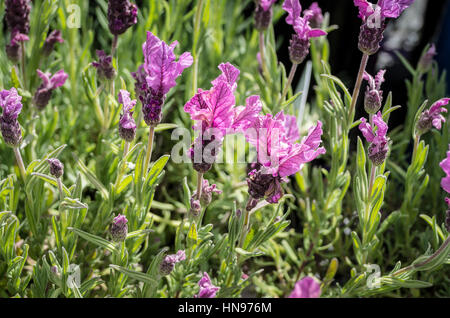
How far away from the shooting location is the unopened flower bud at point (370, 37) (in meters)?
0.95


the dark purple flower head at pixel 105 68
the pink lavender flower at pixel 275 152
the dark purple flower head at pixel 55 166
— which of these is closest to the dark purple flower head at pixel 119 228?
the dark purple flower head at pixel 55 166

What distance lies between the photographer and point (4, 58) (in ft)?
4.51

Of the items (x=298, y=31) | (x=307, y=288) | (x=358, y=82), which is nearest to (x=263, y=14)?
(x=298, y=31)

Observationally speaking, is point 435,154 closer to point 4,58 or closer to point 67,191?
point 67,191

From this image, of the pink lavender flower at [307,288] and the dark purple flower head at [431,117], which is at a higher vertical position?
the dark purple flower head at [431,117]

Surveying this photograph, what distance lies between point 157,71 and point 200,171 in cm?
19

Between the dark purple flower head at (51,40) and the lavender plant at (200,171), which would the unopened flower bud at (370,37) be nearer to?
the lavender plant at (200,171)

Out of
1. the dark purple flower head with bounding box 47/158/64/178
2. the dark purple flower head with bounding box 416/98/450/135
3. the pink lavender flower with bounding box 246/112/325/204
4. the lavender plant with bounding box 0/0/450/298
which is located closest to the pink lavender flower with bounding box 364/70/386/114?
the lavender plant with bounding box 0/0/450/298

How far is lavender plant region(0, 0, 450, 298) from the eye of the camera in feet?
2.84


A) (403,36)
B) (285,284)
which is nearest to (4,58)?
(285,284)

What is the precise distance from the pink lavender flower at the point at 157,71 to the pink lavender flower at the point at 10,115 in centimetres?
23

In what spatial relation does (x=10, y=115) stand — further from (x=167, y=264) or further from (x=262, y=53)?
(x=262, y=53)
